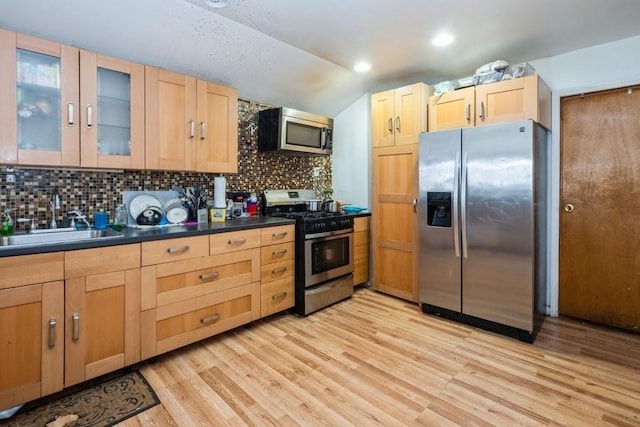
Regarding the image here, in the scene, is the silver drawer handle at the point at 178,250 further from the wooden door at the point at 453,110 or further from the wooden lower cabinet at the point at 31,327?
the wooden door at the point at 453,110

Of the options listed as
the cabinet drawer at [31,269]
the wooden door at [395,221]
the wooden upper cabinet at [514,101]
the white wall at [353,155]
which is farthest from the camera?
the white wall at [353,155]

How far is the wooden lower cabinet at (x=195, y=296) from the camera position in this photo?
Answer: 2.04 m

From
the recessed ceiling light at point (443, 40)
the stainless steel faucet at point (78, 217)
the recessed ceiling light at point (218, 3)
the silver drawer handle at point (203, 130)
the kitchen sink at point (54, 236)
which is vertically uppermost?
the recessed ceiling light at point (443, 40)

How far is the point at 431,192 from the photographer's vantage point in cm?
289

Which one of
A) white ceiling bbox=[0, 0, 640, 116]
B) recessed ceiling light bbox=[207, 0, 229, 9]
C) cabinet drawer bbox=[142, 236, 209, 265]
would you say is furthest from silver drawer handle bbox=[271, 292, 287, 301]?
recessed ceiling light bbox=[207, 0, 229, 9]

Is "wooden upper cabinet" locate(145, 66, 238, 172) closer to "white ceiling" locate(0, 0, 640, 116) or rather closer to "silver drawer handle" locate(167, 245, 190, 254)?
"white ceiling" locate(0, 0, 640, 116)

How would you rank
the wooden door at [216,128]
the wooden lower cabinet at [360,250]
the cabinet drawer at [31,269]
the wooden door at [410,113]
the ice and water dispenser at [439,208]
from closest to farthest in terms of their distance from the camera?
the cabinet drawer at [31,269] → the wooden door at [216,128] → the ice and water dispenser at [439,208] → the wooden door at [410,113] → the wooden lower cabinet at [360,250]

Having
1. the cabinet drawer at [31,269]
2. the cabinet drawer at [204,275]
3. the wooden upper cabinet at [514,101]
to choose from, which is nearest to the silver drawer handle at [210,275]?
the cabinet drawer at [204,275]

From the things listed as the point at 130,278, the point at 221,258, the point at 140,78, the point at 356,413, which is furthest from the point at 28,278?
the point at 356,413

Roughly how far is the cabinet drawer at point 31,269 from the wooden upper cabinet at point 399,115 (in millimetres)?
2815

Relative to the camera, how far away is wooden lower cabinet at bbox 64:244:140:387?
5.73 ft

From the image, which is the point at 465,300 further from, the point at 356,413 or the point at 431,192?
the point at 356,413

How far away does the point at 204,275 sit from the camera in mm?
2273

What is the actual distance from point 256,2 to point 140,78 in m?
0.96
